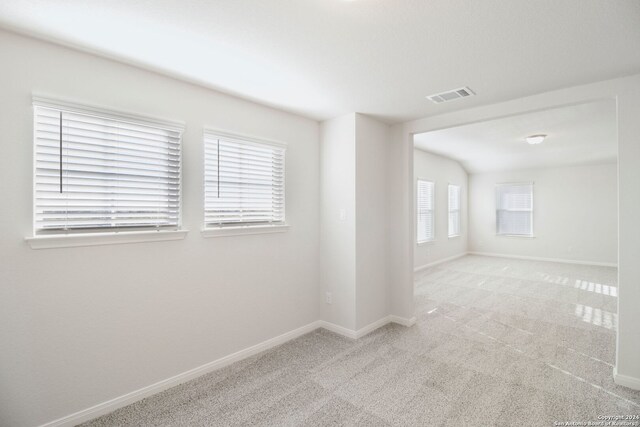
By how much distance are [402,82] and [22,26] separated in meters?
2.57

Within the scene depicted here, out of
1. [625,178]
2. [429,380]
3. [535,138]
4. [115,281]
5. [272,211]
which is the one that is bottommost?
[429,380]

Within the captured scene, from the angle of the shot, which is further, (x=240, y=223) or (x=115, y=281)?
(x=240, y=223)

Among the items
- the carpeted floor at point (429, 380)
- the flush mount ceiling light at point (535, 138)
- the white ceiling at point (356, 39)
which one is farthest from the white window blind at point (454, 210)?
the white ceiling at point (356, 39)

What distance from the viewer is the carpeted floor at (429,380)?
2.09m

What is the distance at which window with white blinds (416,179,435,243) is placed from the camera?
667 centimetres

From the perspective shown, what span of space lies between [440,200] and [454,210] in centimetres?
111

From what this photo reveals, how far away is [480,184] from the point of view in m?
8.83

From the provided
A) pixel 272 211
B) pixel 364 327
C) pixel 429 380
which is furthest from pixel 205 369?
pixel 429 380

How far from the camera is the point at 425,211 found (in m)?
6.89

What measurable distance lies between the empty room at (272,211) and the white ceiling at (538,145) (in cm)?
22

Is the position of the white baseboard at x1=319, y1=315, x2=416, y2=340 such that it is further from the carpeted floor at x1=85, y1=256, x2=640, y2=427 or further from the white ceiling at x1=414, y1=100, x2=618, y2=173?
the white ceiling at x1=414, y1=100, x2=618, y2=173

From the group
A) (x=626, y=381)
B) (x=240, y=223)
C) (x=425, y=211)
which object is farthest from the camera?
(x=425, y=211)

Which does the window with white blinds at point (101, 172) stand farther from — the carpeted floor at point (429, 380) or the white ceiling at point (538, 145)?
the white ceiling at point (538, 145)

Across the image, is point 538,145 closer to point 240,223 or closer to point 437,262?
point 437,262
